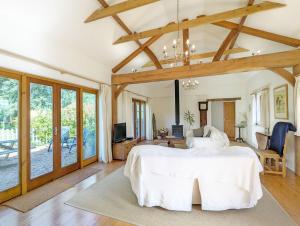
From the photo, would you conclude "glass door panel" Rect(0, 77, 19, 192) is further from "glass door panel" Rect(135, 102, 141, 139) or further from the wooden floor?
"glass door panel" Rect(135, 102, 141, 139)

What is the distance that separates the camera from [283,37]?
12.3ft

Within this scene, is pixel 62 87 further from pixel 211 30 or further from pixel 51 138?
pixel 211 30

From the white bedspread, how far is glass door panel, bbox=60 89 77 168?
2.33m

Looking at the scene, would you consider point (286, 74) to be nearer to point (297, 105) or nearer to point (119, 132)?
point (297, 105)

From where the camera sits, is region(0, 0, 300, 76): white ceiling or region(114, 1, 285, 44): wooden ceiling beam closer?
region(0, 0, 300, 76): white ceiling

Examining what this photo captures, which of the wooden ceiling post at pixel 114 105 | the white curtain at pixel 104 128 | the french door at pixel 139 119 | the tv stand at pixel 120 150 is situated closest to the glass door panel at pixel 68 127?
the white curtain at pixel 104 128

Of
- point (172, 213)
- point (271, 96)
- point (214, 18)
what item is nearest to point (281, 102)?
point (271, 96)

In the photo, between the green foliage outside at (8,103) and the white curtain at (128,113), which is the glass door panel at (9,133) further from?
the white curtain at (128,113)

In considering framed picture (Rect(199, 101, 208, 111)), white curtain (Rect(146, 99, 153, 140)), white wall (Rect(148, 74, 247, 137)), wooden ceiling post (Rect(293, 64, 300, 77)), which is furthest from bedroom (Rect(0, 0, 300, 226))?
framed picture (Rect(199, 101, 208, 111))

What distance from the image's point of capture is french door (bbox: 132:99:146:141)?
24.3ft

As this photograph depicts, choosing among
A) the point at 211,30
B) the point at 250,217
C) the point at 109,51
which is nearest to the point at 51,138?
the point at 109,51

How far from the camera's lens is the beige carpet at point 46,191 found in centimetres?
243

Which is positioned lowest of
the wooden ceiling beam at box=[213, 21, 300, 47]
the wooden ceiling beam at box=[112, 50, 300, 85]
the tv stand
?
the tv stand

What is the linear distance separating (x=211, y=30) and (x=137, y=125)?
474 centimetres
